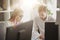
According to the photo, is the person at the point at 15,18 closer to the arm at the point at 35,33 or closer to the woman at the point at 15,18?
the woman at the point at 15,18

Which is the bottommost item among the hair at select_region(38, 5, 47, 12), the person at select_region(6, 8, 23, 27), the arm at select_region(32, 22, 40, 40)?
the arm at select_region(32, 22, 40, 40)

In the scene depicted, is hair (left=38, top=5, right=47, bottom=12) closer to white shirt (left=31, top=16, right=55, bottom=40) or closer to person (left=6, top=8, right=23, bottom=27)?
white shirt (left=31, top=16, right=55, bottom=40)

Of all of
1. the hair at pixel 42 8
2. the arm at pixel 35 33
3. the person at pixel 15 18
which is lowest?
the arm at pixel 35 33

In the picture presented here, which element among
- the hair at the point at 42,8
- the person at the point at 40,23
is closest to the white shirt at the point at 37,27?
the person at the point at 40,23

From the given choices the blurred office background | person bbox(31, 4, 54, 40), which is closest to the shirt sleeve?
person bbox(31, 4, 54, 40)

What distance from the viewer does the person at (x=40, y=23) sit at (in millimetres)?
1610

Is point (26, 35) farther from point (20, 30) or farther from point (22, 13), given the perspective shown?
point (22, 13)

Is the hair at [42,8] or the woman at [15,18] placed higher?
the hair at [42,8]

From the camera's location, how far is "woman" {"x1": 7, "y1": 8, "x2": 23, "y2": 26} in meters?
1.65

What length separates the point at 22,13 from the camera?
164 cm

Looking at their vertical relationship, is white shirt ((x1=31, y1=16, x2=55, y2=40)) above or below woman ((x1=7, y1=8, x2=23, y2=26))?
below

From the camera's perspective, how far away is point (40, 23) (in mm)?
1616

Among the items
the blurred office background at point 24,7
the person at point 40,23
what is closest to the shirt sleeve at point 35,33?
the person at point 40,23

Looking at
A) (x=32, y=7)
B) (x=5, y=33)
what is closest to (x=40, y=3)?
(x=32, y=7)
